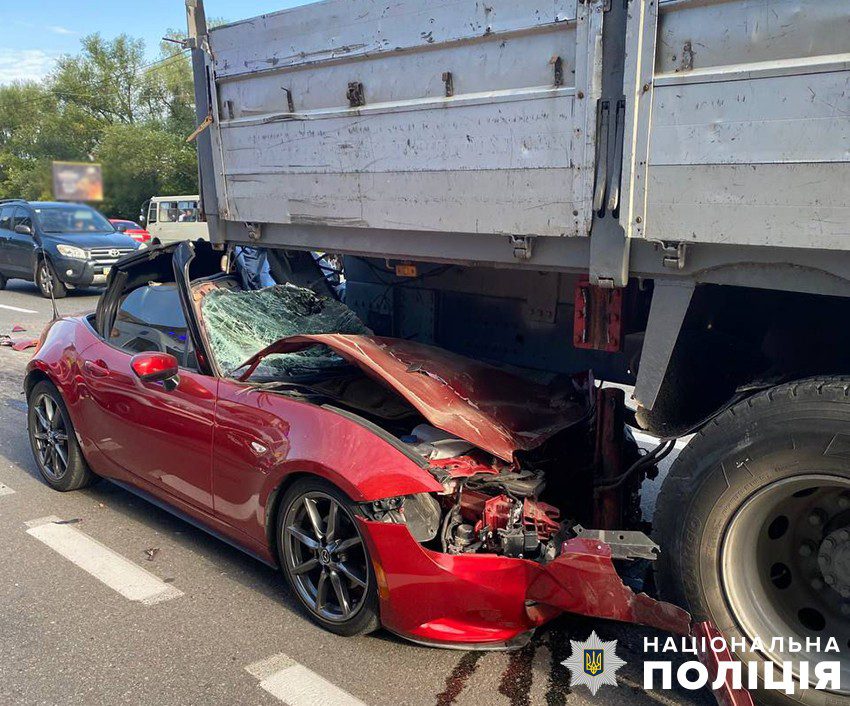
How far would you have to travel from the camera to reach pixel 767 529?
8.63ft

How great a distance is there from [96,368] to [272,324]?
3.41 ft

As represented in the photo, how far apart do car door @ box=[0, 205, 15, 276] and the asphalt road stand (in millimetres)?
13659

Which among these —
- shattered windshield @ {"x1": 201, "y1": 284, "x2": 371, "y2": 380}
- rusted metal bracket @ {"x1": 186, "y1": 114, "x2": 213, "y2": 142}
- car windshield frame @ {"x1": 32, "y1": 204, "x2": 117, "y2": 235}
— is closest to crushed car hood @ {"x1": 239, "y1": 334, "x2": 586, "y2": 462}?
shattered windshield @ {"x1": 201, "y1": 284, "x2": 371, "y2": 380}

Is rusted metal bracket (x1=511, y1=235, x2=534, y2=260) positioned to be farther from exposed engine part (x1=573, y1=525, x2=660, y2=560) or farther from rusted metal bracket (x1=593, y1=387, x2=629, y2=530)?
exposed engine part (x1=573, y1=525, x2=660, y2=560)

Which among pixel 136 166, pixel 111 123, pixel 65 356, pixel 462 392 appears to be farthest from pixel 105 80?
pixel 462 392

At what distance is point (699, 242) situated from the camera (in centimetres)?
252

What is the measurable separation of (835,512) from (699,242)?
1049mm

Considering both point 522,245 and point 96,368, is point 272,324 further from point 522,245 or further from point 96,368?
point 522,245

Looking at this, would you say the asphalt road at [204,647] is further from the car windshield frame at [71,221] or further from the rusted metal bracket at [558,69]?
the car windshield frame at [71,221]

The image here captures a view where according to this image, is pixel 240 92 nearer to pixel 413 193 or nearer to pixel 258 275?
pixel 258 275

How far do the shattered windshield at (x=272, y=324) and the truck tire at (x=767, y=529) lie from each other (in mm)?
1820

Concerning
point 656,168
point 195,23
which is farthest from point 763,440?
point 195,23

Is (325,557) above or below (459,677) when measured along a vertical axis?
above

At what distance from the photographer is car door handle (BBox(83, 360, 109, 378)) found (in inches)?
166
